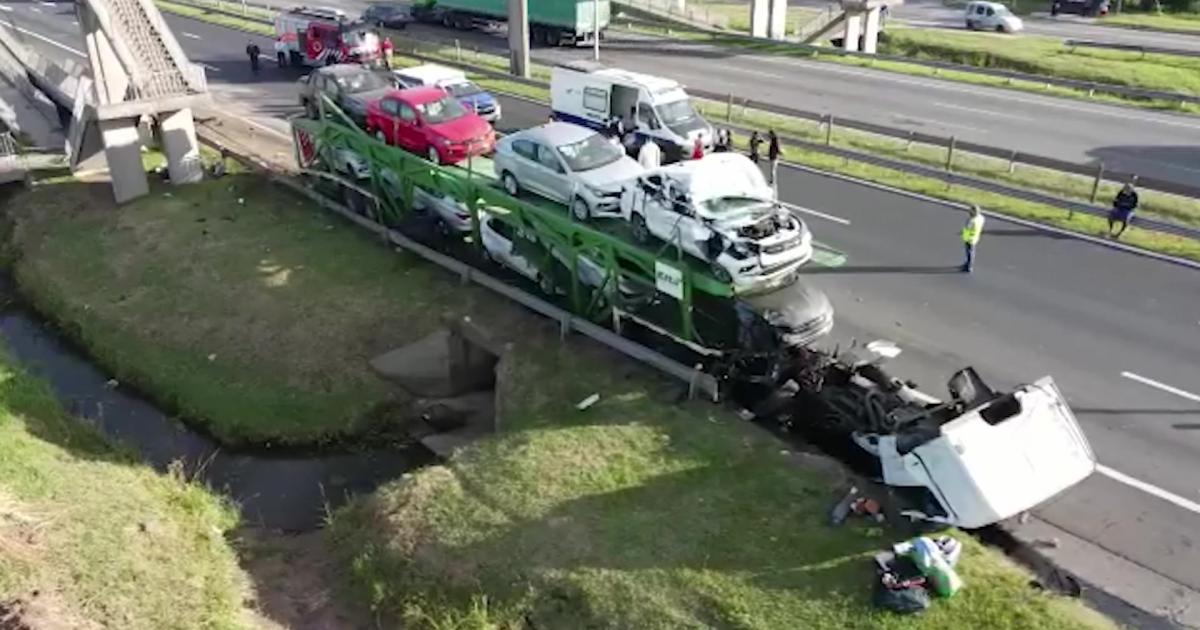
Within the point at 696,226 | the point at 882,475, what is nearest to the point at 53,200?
the point at 696,226

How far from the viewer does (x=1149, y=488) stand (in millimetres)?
12336

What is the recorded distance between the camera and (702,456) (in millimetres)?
12828

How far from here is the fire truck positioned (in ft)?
118

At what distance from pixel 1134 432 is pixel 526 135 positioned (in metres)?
11.4

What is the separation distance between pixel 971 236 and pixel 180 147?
18.8m

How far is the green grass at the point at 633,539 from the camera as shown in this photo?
407 inches

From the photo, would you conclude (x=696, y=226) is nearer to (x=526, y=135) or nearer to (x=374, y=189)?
(x=526, y=135)

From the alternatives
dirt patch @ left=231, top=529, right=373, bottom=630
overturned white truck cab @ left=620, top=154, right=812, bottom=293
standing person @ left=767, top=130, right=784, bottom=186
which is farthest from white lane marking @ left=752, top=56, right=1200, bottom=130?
dirt patch @ left=231, top=529, right=373, bottom=630

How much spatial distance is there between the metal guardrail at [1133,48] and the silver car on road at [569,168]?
3486 centimetres

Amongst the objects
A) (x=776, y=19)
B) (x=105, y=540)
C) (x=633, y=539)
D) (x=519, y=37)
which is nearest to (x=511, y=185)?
(x=633, y=539)

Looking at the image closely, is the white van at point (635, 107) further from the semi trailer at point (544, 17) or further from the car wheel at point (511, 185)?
the semi trailer at point (544, 17)

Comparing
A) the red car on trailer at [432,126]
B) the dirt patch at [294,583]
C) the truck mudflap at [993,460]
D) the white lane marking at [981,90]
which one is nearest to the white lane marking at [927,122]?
the white lane marking at [981,90]

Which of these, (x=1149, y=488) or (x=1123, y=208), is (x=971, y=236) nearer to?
(x=1123, y=208)

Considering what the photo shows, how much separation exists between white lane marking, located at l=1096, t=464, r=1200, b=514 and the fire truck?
30.1m
